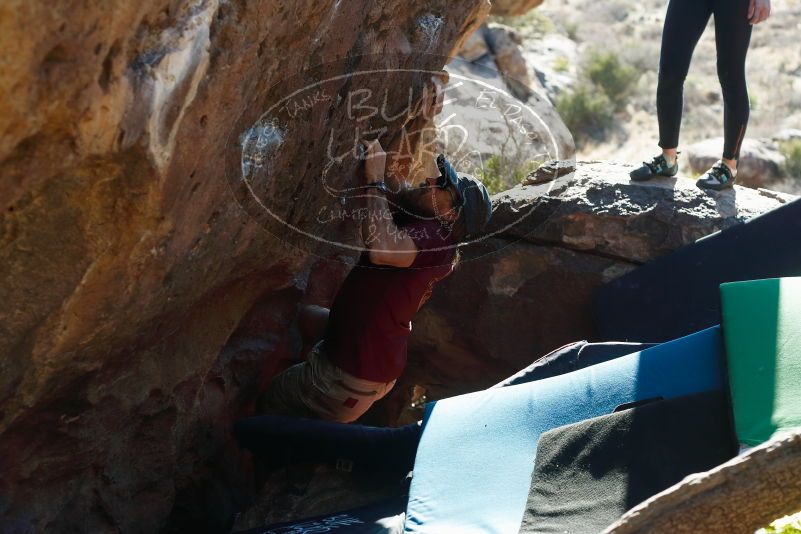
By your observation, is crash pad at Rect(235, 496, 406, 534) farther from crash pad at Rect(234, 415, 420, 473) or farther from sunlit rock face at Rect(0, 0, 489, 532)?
sunlit rock face at Rect(0, 0, 489, 532)

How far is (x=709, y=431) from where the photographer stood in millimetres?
3340

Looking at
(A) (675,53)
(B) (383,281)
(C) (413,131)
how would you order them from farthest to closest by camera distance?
1. (A) (675,53)
2. (C) (413,131)
3. (B) (383,281)

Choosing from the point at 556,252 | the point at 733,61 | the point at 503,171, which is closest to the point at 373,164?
the point at 556,252

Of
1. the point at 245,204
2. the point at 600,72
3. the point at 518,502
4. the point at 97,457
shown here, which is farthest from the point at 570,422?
the point at 600,72

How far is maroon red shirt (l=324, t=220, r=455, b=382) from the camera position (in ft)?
14.3

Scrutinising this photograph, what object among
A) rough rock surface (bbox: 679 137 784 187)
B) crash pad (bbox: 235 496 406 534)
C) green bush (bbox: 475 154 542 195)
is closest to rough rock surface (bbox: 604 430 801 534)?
crash pad (bbox: 235 496 406 534)

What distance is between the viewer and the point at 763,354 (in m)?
3.48

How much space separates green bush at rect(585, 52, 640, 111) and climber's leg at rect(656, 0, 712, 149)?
Answer: 39.4 ft

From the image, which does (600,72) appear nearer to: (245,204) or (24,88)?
(245,204)

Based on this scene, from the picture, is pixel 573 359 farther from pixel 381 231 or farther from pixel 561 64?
pixel 561 64

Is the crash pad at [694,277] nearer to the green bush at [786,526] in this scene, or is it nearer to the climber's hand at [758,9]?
the climber's hand at [758,9]

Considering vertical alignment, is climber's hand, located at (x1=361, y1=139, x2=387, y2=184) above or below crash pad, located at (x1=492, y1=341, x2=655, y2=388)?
above

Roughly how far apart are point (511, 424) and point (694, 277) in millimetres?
1992

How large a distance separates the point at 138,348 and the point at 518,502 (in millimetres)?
1508
